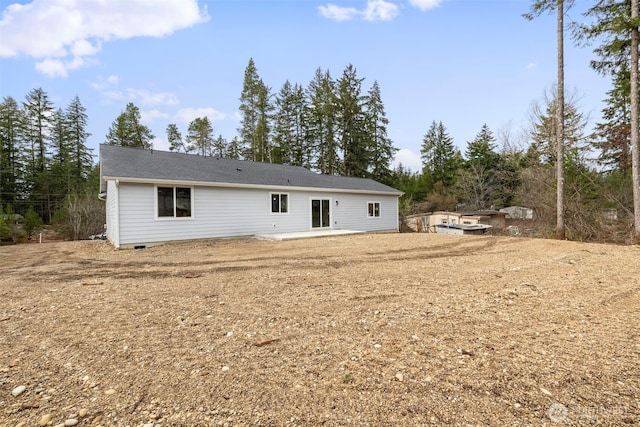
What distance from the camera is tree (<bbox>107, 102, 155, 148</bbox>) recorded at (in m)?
28.0

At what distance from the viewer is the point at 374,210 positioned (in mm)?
16688

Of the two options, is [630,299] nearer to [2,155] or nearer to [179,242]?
[179,242]

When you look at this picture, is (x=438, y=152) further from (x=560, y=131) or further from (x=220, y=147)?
(x=560, y=131)

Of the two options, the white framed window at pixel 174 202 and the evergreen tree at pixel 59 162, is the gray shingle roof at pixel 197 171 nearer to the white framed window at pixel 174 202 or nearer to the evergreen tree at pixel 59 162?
the white framed window at pixel 174 202

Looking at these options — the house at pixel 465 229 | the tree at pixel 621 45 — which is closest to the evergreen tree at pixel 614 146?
the tree at pixel 621 45

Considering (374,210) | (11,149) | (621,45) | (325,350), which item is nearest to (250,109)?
(374,210)

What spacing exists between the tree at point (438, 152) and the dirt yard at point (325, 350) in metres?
32.3

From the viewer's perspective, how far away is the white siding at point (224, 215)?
376 inches

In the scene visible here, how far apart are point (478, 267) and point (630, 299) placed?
2.26 m

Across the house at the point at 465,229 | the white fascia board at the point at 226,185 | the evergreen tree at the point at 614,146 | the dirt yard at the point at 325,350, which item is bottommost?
the dirt yard at the point at 325,350

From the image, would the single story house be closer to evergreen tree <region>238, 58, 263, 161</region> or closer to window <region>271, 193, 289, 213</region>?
window <region>271, 193, 289, 213</region>

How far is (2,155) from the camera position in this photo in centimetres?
2425

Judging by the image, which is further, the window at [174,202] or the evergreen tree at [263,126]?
the evergreen tree at [263,126]

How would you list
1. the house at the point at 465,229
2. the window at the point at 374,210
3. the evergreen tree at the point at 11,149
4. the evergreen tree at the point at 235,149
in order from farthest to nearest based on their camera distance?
1. the evergreen tree at the point at 235,149
2. the evergreen tree at the point at 11,149
3. the window at the point at 374,210
4. the house at the point at 465,229
